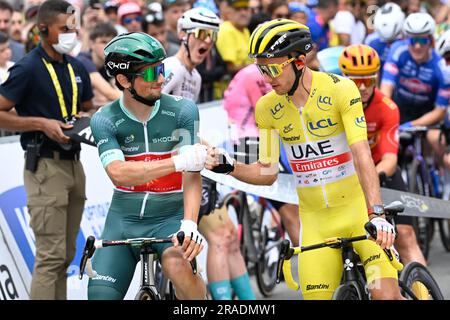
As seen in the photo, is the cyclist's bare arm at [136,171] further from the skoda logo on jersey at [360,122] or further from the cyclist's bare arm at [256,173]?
the skoda logo on jersey at [360,122]

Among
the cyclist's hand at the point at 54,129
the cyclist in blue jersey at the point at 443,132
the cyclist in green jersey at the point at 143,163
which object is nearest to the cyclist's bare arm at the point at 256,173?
the cyclist in green jersey at the point at 143,163

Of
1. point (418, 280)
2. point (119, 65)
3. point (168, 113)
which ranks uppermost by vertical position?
point (119, 65)

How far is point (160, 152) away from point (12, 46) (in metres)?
5.79

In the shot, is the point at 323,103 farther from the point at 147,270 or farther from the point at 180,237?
the point at 147,270

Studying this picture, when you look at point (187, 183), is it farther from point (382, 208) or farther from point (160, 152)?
point (382, 208)

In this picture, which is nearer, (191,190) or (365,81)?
(191,190)

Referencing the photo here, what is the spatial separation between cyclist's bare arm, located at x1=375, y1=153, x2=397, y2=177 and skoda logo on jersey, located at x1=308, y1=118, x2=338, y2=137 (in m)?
1.79

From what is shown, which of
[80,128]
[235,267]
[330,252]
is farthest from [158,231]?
[235,267]

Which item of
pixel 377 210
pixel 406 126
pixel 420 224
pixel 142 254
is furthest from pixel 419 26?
pixel 142 254

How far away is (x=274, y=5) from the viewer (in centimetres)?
1470

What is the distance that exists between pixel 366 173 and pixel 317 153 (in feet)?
1.60

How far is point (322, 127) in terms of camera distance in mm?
7281

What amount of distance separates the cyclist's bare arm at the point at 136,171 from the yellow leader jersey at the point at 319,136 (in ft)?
3.05
